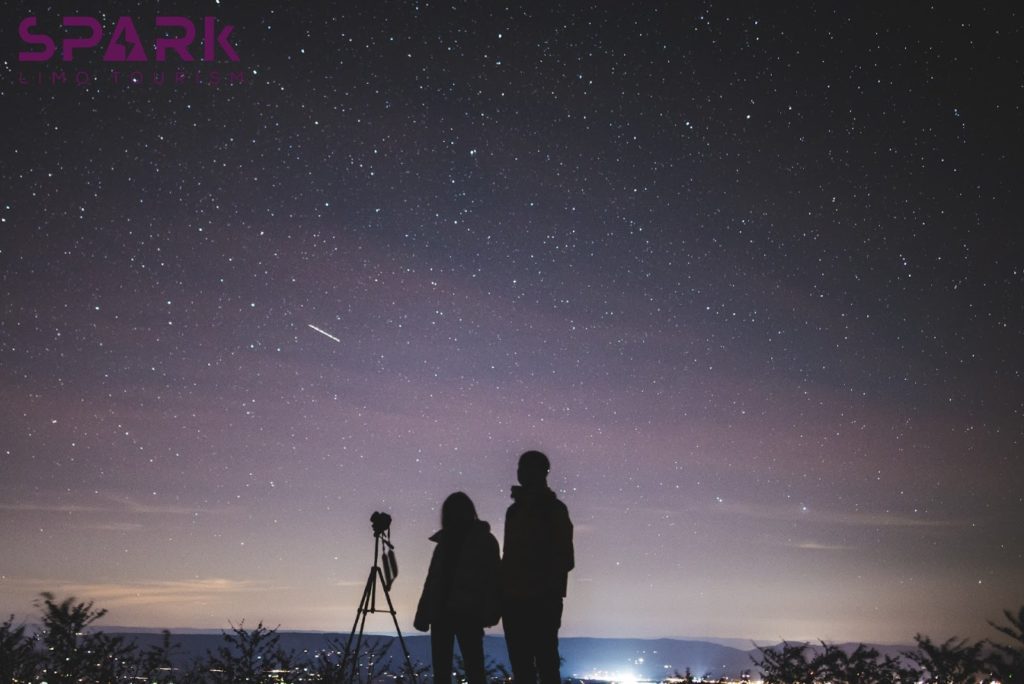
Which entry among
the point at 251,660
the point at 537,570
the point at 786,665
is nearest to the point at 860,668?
the point at 786,665

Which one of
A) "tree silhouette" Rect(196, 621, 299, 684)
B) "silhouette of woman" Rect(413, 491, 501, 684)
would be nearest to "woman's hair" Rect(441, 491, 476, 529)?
"silhouette of woman" Rect(413, 491, 501, 684)

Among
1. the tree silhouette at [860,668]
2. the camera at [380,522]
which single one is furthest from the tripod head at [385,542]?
the tree silhouette at [860,668]

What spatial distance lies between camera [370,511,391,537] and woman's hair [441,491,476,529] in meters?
1.28

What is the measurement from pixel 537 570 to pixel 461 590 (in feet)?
2.49

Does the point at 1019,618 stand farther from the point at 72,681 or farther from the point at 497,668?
the point at 72,681

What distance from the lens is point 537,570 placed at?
4855 millimetres

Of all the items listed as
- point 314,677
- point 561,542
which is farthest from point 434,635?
point 314,677

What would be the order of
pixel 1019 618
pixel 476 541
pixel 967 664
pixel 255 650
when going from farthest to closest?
pixel 255 650 → pixel 967 664 → pixel 476 541 → pixel 1019 618

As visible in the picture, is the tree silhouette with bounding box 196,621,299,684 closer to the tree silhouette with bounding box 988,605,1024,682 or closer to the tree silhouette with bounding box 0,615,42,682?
the tree silhouette with bounding box 0,615,42,682

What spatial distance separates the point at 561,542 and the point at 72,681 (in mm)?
4687

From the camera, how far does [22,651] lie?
273 inches

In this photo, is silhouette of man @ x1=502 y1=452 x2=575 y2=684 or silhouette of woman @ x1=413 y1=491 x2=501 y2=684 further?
silhouette of woman @ x1=413 y1=491 x2=501 y2=684

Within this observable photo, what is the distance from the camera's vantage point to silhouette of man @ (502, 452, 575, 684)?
190 inches

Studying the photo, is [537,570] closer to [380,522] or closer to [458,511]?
[458,511]
